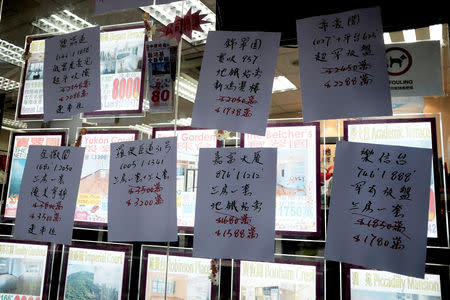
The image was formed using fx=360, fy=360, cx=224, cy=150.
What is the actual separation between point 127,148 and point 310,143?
1.89 feet

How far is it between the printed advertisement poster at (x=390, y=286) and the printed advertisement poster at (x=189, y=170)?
493mm

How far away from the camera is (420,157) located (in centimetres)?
91

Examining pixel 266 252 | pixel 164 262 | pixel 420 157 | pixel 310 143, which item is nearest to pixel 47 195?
pixel 164 262

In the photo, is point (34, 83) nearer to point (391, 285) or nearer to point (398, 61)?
point (398, 61)

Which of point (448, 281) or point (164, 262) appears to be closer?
point (448, 281)

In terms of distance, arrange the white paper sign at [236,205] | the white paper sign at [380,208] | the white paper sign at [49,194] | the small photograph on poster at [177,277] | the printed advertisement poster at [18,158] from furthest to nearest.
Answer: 1. the printed advertisement poster at [18,158]
2. the white paper sign at [49,194]
3. the small photograph on poster at [177,277]
4. the white paper sign at [236,205]
5. the white paper sign at [380,208]

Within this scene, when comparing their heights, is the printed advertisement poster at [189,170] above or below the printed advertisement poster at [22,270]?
above

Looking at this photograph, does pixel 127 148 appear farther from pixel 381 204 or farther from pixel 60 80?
pixel 381 204

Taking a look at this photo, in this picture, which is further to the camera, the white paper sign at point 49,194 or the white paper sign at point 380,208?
the white paper sign at point 49,194

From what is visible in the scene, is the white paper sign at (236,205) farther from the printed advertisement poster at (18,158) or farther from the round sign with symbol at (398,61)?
the printed advertisement poster at (18,158)

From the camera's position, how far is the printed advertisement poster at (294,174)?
101 cm

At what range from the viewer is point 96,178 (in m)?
1.24

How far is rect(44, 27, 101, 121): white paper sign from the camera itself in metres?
1.22

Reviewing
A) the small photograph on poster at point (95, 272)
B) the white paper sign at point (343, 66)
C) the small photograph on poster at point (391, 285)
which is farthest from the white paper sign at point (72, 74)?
the small photograph on poster at point (391, 285)
